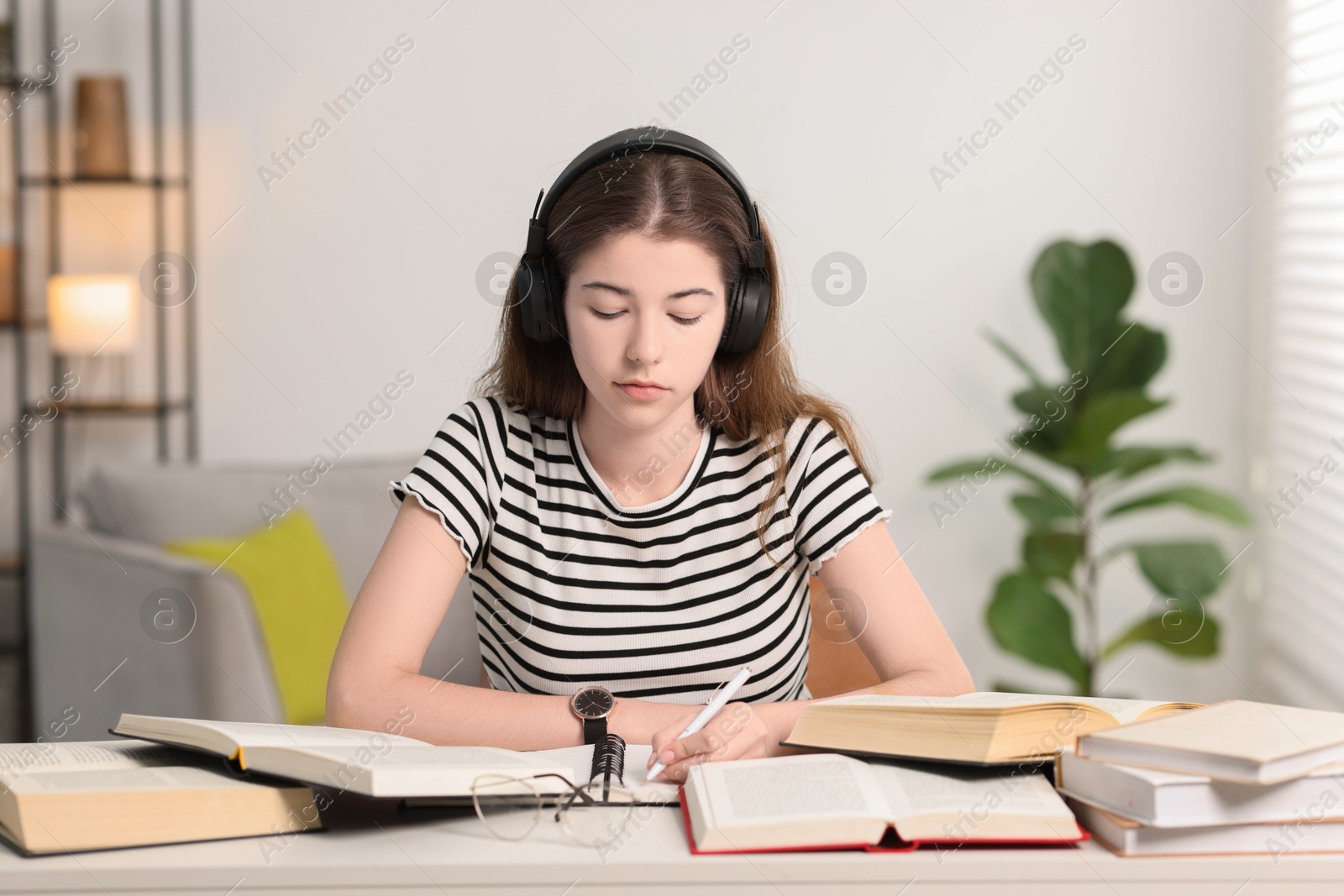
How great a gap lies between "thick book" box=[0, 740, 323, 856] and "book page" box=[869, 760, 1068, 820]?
0.37 metres

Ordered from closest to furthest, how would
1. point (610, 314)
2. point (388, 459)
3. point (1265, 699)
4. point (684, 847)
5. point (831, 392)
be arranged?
point (684, 847)
point (610, 314)
point (388, 459)
point (1265, 699)
point (831, 392)

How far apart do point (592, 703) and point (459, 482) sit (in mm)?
284

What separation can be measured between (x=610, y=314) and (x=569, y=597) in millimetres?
329

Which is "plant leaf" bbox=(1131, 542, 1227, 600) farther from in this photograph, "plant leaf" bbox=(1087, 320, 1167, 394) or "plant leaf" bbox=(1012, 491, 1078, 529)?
"plant leaf" bbox=(1087, 320, 1167, 394)

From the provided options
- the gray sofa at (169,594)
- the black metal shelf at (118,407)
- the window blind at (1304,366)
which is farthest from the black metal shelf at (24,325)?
the window blind at (1304,366)

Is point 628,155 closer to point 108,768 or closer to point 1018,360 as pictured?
point 108,768

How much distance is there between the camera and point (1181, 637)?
2.66 m

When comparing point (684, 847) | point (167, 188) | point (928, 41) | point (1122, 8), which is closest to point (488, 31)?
point (167, 188)

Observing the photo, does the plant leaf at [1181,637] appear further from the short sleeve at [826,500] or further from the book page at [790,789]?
the book page at [790,789]

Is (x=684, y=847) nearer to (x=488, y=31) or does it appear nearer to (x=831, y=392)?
(x=831, y=392)

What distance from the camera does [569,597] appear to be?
3.88ft

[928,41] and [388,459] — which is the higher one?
[928,41]

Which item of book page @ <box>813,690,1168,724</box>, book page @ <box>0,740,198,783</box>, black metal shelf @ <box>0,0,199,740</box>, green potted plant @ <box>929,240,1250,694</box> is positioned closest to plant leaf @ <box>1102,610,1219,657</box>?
green potted plant @ <box>929,240,1250,694</box>

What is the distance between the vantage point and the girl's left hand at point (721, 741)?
2.62ft
